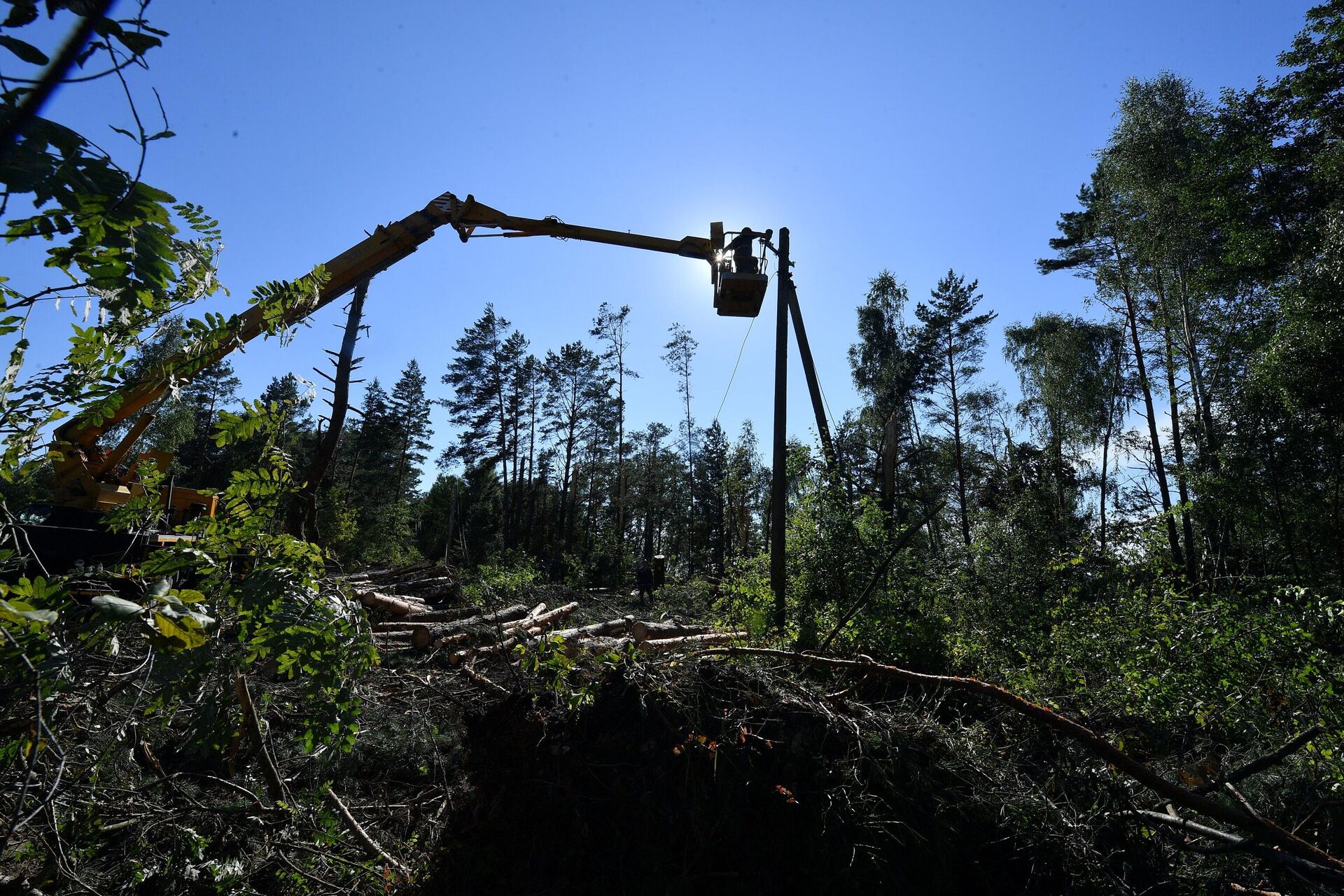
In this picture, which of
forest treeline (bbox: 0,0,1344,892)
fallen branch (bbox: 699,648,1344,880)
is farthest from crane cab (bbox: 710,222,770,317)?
fallen branch (bbox: 699,648,1344,880)

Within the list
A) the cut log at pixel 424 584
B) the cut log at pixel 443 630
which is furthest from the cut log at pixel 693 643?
the cut log at pixel 424 584

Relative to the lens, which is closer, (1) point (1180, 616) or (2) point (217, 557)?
(2) point (217, 557)

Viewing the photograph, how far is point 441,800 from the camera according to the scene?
178 inches

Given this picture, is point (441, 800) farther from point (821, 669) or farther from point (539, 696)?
point (821, 669)

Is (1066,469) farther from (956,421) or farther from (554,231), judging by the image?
(554,231)

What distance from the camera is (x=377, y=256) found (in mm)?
9617

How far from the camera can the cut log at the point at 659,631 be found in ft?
31.2

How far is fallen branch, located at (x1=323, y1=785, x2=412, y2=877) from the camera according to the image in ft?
11.3

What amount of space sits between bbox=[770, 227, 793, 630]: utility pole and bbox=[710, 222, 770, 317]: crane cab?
1.82ft

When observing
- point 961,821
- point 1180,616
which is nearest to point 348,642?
point 961,821

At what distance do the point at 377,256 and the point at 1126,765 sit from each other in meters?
10.2

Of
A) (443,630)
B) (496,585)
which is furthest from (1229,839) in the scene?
(496,585)

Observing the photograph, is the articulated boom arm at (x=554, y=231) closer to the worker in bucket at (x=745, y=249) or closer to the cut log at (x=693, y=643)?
the worker in bucket at (x=745, y=249)

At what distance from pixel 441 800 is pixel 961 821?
11.4ft
